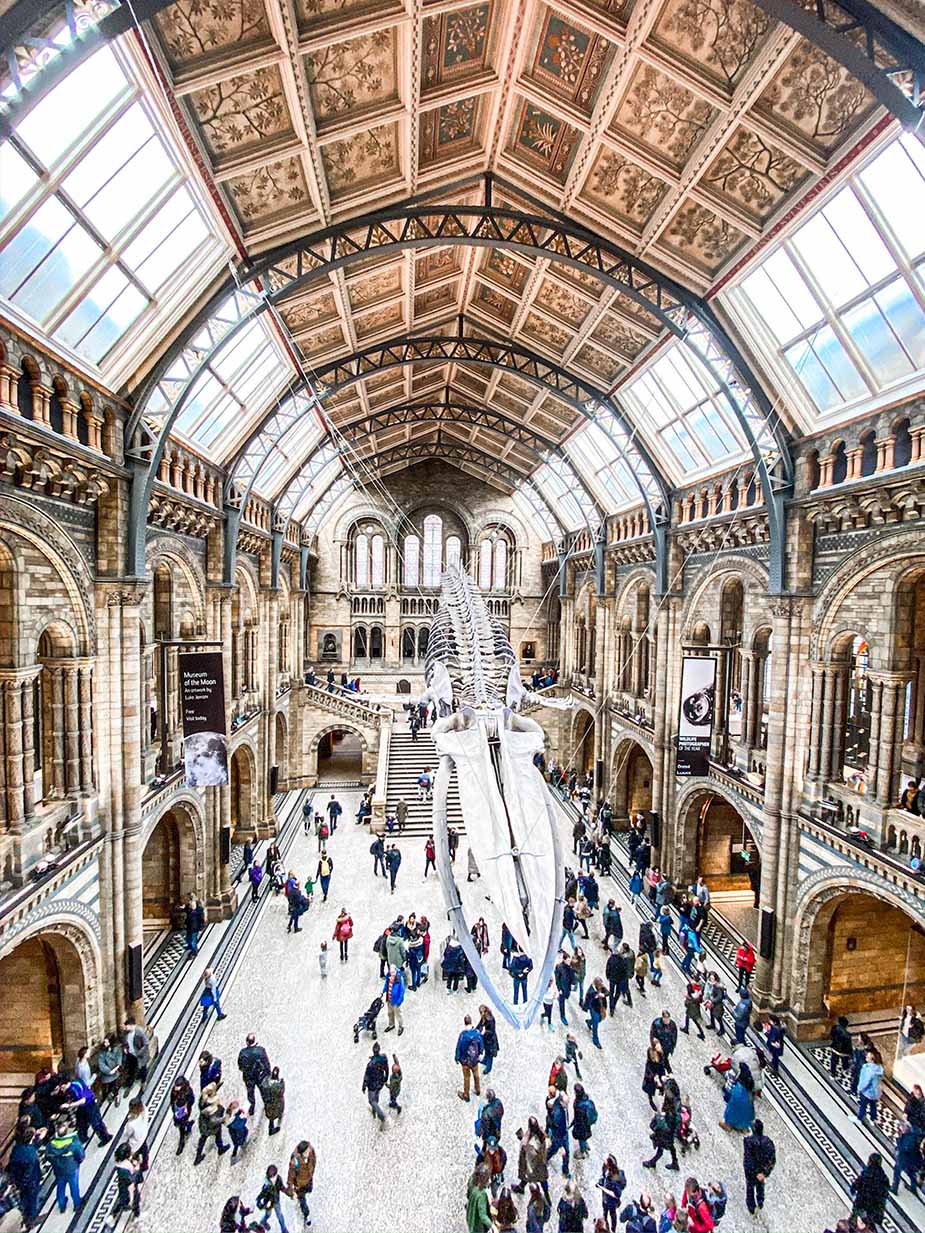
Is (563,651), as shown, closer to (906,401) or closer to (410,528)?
(410,528)

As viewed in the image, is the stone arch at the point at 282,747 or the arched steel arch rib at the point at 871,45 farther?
the stone arch at the point at 282,747

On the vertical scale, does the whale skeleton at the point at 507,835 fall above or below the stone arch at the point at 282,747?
above

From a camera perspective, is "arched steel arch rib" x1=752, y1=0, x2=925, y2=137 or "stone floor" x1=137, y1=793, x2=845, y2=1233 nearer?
"arched steel arch rib" x1=752, y1=0, x2=925, y2=137

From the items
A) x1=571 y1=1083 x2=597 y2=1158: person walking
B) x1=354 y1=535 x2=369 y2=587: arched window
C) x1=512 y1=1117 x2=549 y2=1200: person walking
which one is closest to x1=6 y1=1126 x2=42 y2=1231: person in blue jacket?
x1=512 y1=1117 x2=549 y2=1200: person walking

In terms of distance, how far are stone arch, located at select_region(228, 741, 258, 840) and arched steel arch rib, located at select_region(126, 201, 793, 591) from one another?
11044mm

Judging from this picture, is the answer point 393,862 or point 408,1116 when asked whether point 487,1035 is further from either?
point 393,862

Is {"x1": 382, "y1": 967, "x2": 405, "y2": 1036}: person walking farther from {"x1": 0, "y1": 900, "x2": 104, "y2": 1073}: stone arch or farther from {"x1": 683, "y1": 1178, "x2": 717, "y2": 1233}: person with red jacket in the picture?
{"x1": 683, "y1": 1178, "x2": 717, "y2": 1233}: person with red jacket

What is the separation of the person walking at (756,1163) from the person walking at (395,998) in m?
5.92

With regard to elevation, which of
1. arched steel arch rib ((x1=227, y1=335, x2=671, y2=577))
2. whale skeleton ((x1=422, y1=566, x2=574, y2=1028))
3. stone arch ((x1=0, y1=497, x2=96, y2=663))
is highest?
arched steel arch rib ((x1=227, y1=335, x2=671, y2=577))

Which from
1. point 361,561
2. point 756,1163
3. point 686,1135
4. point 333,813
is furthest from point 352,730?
point 756,1163

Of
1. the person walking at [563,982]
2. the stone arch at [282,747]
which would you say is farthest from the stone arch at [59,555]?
the stone arch at [282,747]

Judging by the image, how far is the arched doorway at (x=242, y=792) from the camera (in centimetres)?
2025

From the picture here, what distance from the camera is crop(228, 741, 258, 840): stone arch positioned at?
20.3 meters

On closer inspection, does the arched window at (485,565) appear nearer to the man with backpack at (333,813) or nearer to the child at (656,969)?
the man with backpack at (333,813)
